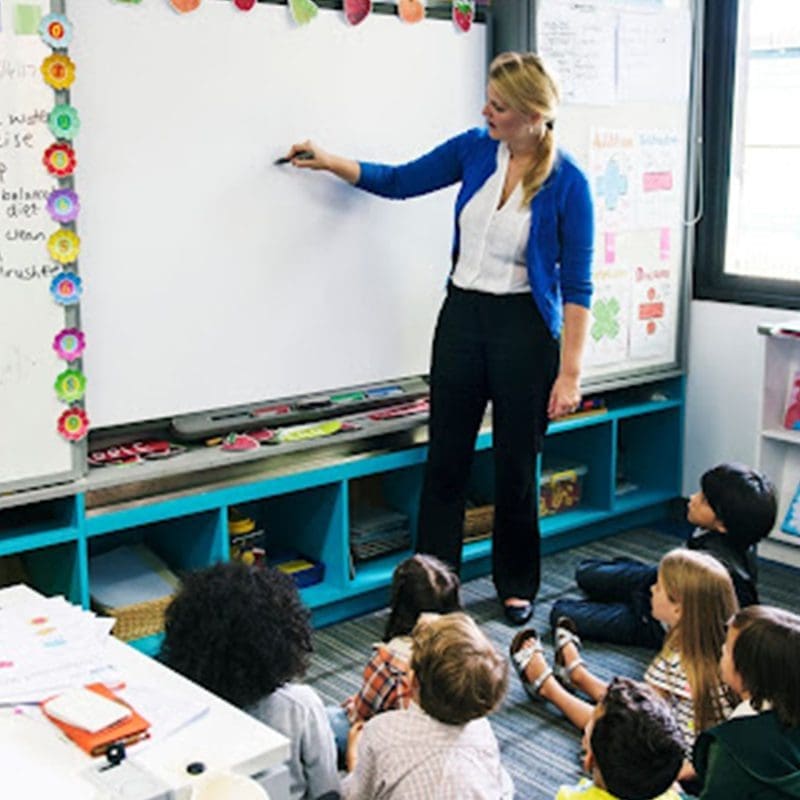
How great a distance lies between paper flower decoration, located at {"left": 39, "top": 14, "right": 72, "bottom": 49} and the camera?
8.30 ft

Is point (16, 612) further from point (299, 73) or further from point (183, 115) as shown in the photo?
point (299, 73)

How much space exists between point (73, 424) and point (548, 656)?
1.31m

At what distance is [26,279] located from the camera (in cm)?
259

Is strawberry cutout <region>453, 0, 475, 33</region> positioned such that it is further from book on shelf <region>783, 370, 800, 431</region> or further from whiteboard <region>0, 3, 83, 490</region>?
book on shelf <region>783, 370, 800, 431</region>

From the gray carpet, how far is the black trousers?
209 millimetres

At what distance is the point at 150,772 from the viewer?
1.38 m

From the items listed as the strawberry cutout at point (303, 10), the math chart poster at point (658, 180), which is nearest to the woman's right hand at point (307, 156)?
the strawberry cutout at point (303, 10)

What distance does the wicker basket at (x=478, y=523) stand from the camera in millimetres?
3613

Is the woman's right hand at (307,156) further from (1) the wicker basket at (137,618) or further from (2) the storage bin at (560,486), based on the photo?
(2) the storage bin at (560,486)

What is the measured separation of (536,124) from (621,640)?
132 centimetres

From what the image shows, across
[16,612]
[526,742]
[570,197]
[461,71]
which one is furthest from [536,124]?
[16,612]

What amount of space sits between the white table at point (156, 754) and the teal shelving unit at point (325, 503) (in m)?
1.25

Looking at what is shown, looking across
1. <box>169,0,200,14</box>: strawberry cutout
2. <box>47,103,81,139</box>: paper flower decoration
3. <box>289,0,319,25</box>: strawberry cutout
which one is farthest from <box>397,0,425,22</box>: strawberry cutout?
<box>47,103,81,139</box>: paper flower decoration

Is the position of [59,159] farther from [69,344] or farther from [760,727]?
[760,727]
